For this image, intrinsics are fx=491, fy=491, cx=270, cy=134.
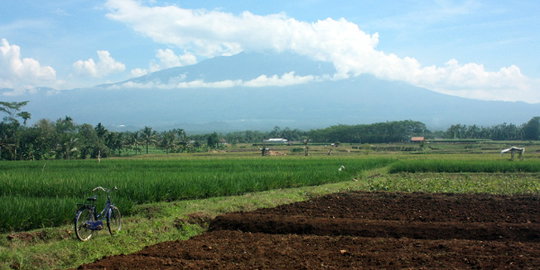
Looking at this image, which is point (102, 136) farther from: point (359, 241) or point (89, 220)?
point (359, 241)

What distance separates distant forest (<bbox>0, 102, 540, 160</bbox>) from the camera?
1971 inches

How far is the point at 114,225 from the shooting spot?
33.2ft

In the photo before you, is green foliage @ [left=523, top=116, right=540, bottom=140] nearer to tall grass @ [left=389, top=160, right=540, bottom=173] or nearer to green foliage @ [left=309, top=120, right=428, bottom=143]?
green foliage @ [left=309, top=120, right=428, bottom=143]

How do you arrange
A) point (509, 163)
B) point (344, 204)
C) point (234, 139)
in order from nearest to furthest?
1. point (344, 204)
2. point (509, 163)
3. point (234, 139)

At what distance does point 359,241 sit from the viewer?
368 inches

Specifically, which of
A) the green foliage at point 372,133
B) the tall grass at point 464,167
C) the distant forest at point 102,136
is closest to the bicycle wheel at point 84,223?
the tall grass at point 464,167

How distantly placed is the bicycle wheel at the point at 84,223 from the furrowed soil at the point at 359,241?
1247 mm

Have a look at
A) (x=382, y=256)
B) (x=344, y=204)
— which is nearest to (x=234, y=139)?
(x=344, y=204)

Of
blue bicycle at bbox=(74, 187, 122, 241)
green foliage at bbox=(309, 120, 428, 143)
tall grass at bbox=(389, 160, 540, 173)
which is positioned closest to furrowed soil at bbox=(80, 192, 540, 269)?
blue bicycle at bbox=(74, 187, 122, 241)

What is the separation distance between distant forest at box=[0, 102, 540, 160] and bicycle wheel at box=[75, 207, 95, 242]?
130 feet

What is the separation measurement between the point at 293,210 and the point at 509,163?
2277 cm

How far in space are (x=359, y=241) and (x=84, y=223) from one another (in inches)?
203

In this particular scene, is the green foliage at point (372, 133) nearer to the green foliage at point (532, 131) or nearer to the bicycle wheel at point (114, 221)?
the green foliage at point (532, 131)

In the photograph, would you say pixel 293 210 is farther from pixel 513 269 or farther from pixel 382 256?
pixel 513 269
